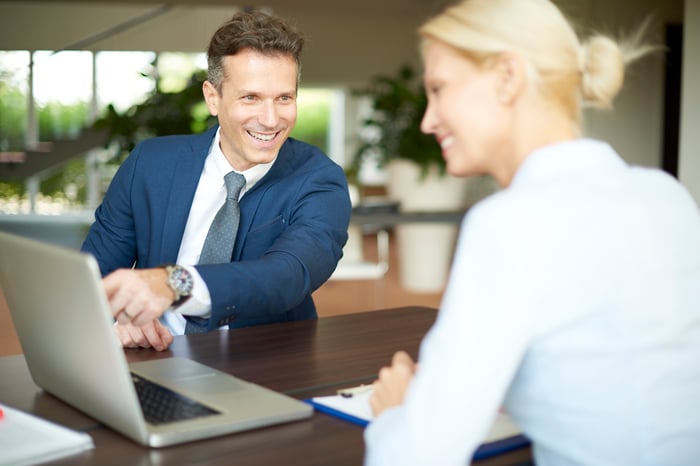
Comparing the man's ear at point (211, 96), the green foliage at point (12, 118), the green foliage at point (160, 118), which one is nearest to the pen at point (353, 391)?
the man's ear at point (211, 96)

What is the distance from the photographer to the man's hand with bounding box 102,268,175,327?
1.53 metres

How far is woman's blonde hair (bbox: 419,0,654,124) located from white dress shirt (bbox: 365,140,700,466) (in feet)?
0.42

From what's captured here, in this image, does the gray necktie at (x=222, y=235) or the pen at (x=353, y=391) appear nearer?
the pen at (x=353, y=391)

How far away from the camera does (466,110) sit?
1142 millimetres

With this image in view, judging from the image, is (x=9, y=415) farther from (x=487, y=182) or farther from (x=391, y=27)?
(x=391, y=27)

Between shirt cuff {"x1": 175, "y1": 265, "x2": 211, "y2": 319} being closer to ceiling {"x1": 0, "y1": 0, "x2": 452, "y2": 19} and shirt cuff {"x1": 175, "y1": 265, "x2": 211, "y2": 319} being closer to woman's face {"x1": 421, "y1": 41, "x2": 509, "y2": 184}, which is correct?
woman's face {"x1": 421, "y1": 41, "x2": 509, "y2": 184}

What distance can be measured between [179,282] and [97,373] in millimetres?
435

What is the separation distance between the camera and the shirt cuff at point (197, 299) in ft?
5.70

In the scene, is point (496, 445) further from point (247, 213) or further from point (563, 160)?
point (247, 213)

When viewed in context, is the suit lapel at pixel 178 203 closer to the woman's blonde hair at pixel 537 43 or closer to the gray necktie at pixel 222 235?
the gray necktie at pixel 222 235

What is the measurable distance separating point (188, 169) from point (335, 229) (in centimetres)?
44

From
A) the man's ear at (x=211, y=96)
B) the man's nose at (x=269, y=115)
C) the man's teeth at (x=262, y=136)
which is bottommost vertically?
the man's teeth at (x=262, y=136)

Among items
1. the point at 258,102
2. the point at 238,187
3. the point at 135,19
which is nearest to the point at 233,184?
the point at 238,187

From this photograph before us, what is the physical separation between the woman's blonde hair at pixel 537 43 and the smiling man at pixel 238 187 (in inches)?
41.5
